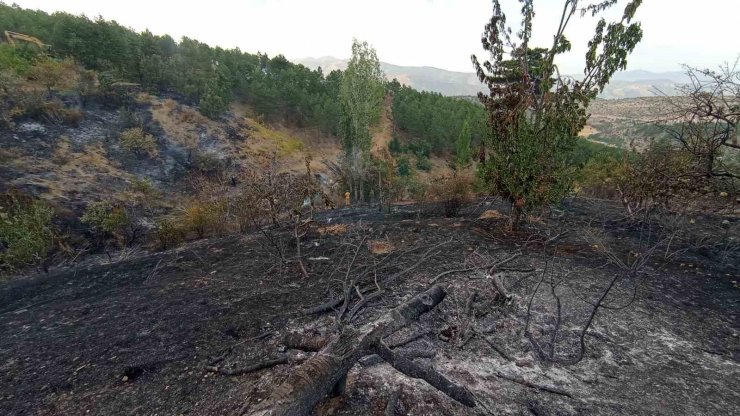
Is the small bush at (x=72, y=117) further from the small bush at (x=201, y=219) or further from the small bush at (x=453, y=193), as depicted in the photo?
the small bush at (x=453, y=193)

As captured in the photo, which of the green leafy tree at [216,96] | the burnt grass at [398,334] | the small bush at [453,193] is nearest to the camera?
the burnt grass at [398,334]

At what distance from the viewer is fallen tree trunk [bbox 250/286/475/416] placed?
2.90 m

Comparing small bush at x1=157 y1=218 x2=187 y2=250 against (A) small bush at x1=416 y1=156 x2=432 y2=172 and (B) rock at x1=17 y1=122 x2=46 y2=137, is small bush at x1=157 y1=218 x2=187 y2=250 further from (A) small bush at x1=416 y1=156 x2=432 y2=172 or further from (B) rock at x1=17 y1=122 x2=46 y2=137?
(A) small bush at x1=416 y1=156 x2=432 y2=172

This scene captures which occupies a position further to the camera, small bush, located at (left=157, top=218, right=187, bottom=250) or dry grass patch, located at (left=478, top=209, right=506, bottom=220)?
dry grass patch, located at (left=478, top=209, right=506, bottom=220)

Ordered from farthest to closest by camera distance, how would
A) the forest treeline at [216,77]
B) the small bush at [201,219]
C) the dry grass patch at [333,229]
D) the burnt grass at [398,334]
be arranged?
the forest treeline at [216,77], the small bush at [201,219], the dry grass patch at [333,229], the burnt grass at [398,334]

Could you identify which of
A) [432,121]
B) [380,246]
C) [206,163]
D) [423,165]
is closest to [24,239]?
[380,246]

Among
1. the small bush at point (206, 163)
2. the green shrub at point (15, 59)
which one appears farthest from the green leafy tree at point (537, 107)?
the green shrub at point (15, 59)

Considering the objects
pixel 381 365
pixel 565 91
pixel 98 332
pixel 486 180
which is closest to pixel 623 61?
pixel 565 91

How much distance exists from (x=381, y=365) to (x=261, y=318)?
2531 millimetres

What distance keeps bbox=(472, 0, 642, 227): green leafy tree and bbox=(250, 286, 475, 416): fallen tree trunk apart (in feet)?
22.2

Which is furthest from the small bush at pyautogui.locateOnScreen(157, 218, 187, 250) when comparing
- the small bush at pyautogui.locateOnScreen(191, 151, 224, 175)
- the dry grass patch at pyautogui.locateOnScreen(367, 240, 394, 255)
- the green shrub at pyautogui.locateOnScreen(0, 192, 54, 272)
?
the small bush at pyautogui.locateOnScreen(191, 151, 224, 175)

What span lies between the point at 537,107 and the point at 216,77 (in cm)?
2740

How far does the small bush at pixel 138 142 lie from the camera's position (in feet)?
66.3

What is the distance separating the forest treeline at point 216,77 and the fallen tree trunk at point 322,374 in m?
16.8
